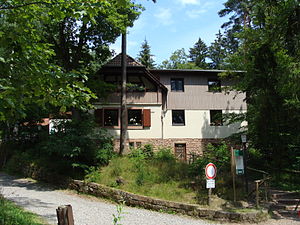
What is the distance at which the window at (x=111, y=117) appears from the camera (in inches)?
868

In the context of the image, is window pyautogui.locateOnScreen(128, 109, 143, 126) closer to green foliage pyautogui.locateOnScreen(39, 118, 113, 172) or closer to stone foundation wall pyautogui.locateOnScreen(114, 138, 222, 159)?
stone foundation wall pyautogui.locateOnScreen(114, 138, 222, 159)

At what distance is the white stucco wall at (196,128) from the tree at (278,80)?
938 cm

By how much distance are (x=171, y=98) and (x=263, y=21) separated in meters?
13.2

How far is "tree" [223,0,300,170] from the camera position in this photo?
34.2ft

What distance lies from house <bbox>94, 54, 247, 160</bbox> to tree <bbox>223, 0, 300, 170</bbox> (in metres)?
8.66

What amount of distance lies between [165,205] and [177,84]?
15280 mm

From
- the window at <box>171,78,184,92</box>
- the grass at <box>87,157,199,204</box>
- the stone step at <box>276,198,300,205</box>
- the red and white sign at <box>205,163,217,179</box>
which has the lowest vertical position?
the stone step at <box>276,198,300,205</box>

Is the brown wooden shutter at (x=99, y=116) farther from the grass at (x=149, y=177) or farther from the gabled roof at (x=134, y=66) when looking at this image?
the grass at (x=149, y=177)

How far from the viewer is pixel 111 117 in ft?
Result: 72.9

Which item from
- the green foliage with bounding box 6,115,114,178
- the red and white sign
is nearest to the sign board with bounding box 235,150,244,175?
the red and white sign

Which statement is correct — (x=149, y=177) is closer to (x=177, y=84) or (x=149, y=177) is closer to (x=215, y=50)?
(x=177, y=84)

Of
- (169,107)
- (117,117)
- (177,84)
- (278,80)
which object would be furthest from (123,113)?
(278,80)

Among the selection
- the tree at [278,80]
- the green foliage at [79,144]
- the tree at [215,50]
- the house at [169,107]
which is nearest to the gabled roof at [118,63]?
the house at [169,107]

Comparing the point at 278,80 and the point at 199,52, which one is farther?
the point at 199,52
